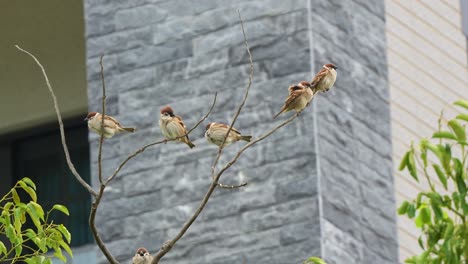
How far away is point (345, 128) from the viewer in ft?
37.6

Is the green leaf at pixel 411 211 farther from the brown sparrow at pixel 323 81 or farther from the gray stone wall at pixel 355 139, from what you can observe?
the gray stone wall at pixel 355 139

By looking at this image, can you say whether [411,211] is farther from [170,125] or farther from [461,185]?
[170,125]

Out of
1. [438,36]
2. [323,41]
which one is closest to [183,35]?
[323,41]

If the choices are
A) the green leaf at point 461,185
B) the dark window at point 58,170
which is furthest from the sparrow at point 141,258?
the dark window at point 58,170

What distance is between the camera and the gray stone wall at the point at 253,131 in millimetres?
11039

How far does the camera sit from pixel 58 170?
1502 centimetres

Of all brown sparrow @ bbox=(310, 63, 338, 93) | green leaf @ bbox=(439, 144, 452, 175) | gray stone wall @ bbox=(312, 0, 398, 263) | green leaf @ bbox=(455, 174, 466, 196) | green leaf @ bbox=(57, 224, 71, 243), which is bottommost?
green leaf @ bbox=(57, 224, 71, 243)

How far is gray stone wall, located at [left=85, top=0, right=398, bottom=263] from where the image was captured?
11.0m

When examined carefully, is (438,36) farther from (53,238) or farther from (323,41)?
(53,238)

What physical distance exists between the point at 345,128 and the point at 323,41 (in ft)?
1.98

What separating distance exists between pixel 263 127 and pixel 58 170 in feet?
13.7

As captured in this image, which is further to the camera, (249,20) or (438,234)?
(249,20)

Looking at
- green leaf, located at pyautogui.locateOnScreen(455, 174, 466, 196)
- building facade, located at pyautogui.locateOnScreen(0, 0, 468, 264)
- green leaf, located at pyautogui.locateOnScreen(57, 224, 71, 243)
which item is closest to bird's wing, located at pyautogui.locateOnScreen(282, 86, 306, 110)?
green leaf, located at pyautogui.locateOnScreen(455, 174, 466, 196)

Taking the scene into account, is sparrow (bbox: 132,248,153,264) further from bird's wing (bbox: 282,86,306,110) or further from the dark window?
the dark window
